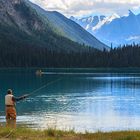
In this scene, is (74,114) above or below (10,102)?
below

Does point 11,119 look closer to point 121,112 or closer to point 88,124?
point 88,124

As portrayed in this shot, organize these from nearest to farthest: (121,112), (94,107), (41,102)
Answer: (121,112)
(94,107)
(41,102)

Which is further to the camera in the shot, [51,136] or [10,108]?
[10,108]

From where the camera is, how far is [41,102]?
275ft

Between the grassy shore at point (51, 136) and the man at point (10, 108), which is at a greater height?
the man at point (10, 108)

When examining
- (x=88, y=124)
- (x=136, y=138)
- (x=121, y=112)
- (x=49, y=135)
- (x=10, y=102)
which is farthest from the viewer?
(x=121, y=112)

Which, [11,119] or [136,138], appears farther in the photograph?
[11,119]

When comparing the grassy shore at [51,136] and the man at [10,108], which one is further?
the man at [10,108]

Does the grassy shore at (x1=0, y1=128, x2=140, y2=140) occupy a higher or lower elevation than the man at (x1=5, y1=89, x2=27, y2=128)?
lower

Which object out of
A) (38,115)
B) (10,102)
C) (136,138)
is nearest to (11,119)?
(10,102)

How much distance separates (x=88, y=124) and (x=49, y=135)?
27168 millimetres

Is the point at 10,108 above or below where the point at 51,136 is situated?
above

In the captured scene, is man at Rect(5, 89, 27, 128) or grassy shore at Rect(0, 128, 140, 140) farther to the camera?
man at Rect(5, 89, 27, 128)

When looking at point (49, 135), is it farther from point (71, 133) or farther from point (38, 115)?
point (38, 115)
